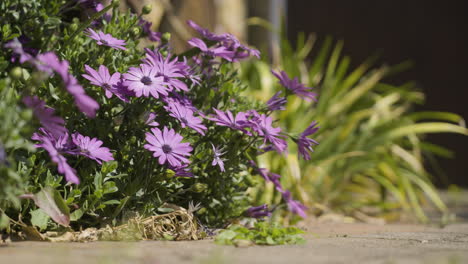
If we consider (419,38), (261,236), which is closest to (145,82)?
(261,236)

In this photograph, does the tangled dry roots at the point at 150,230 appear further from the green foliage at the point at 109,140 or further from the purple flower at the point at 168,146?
the purple flower at the point at 168,146

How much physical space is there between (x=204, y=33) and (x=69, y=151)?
23.0 inches

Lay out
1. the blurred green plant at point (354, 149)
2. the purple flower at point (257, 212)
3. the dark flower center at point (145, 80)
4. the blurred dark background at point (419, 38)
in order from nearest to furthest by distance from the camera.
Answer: the dark flower center at point (145, 80) < the purple flower at point (257, 212) < the blurred green plant at point (354, 149) < the blurred dark background at point (419, 38)

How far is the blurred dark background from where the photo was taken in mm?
5125

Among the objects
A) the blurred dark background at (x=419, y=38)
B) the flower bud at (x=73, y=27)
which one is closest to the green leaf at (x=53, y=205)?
the flower bud at (x=73, y=27)

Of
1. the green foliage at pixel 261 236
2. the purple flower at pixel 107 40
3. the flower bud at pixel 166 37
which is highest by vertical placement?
the flower bud at pixel 166 37

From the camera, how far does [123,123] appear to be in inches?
57.1

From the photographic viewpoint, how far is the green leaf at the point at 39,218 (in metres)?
1.24

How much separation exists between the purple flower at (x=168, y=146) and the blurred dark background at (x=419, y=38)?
421 cm

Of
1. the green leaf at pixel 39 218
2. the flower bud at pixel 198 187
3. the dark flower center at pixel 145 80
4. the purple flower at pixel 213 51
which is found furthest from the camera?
the purple flower at pixel 213 51

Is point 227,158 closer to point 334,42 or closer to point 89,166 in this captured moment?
point 89,166

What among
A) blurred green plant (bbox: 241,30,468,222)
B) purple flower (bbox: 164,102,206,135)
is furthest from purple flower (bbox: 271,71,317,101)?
blurred green plant (bbox: 241,30,468,222)

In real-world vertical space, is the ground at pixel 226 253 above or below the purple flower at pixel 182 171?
below

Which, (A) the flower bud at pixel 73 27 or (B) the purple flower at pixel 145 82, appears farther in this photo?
(A) the flower bud at pixel 73 27
